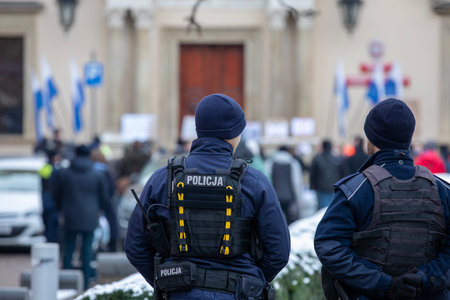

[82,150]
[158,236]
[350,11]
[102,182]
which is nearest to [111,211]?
Answer: [102,182]

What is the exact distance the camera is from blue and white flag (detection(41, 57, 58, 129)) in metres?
21.1

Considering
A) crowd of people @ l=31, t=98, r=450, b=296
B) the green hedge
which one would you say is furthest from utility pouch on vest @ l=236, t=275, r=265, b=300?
the green hedge

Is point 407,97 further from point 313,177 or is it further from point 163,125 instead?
point 313,177

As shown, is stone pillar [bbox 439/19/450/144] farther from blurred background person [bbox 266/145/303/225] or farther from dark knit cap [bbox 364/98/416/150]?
dark knit cap [bbox 364/98/416/150]

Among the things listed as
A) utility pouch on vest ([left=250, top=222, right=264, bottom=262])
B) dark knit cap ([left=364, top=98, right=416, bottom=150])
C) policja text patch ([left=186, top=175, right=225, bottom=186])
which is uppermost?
dark knit cap ([left=364, top=98, right=416, bottom=150])

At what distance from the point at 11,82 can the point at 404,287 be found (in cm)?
2018

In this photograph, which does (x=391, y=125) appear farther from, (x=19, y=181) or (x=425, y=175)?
(x=19, y=181)

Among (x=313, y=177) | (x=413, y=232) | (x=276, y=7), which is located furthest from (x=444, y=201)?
(x=276, y=7)

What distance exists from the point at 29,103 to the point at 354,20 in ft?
27.3

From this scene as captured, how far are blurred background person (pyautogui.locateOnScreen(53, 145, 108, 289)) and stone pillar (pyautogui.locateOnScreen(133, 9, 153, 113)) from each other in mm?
11872

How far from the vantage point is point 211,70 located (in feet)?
77.1

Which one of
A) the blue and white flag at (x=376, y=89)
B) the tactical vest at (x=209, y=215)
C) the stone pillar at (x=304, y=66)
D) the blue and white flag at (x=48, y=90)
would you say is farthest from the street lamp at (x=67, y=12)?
the tactical vest at (x=209, y=215)

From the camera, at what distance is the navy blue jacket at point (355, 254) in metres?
4.37

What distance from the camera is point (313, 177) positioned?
15.6 metres
